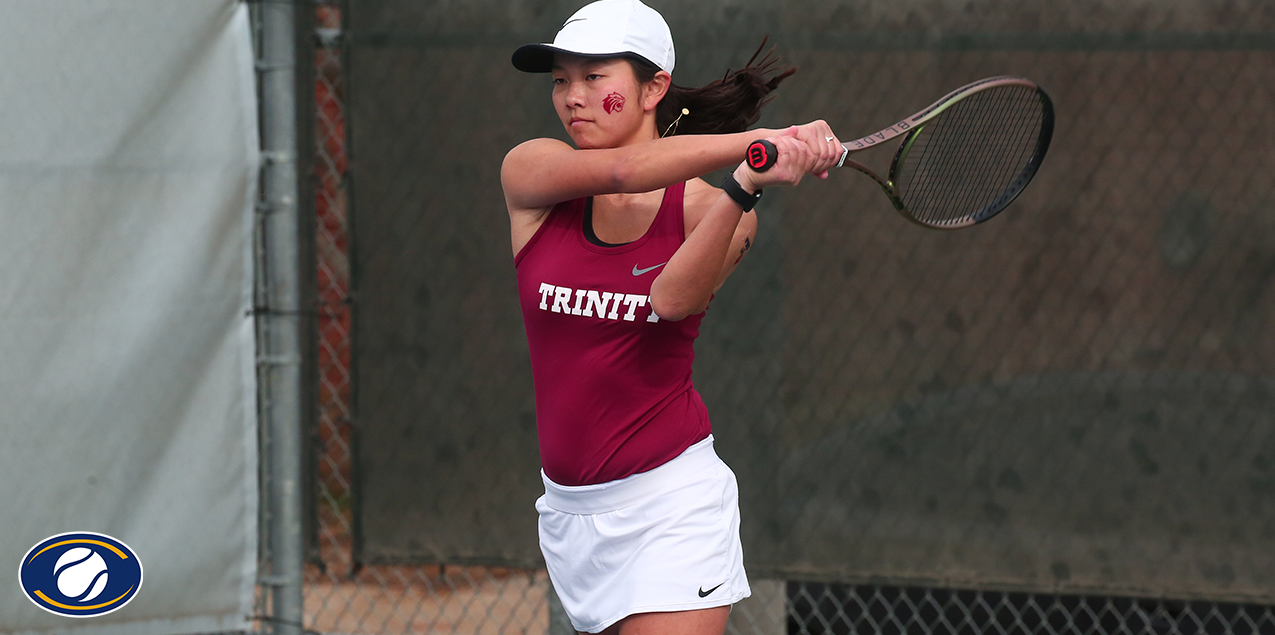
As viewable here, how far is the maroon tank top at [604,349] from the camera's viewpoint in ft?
7.75

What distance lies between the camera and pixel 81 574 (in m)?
3.43

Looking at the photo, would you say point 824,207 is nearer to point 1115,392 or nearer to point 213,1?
point 1115,392

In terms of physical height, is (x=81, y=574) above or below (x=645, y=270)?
below

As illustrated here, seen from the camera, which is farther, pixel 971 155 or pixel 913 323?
pixel 913 323

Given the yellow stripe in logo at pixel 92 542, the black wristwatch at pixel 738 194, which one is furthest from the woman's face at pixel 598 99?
the yellow stripe in logo at pixel 92 542

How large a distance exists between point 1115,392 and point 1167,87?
0.85m

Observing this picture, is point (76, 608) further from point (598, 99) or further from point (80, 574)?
point (598, 99)

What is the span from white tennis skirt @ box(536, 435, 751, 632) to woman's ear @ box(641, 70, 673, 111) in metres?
0.71

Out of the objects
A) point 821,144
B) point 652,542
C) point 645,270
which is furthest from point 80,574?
point 821,144

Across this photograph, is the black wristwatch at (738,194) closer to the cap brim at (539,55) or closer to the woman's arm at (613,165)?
the woman's arm at (613,165)

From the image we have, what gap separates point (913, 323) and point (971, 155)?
2.05 feet

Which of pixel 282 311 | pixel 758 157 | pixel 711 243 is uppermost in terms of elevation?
pixel 282 311

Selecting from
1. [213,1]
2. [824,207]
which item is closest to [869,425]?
[824,207]

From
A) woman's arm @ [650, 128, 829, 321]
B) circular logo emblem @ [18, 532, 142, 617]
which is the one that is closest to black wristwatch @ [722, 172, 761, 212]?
woman's arm @ [650, 128, 829, 321]
